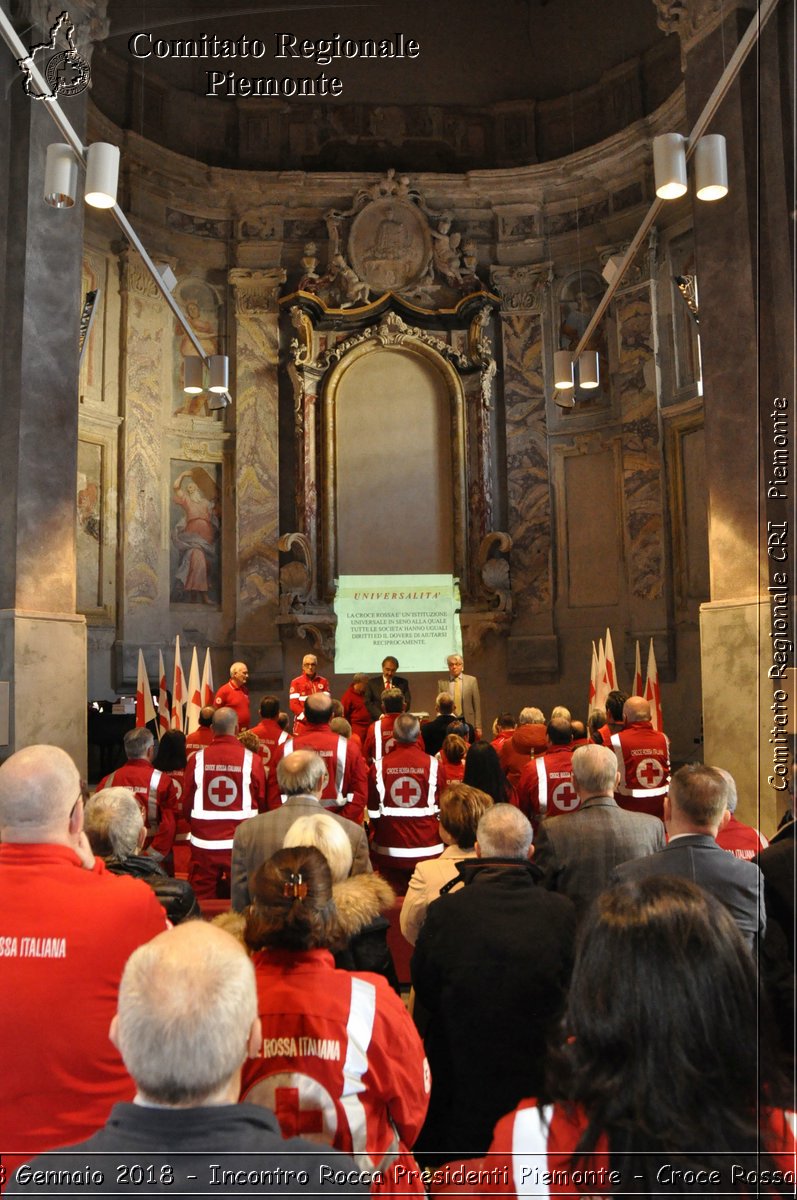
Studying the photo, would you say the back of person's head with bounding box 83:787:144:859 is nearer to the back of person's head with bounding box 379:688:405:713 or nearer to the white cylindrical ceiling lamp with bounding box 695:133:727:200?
the back of person's head with bounding box 379:688:405:713

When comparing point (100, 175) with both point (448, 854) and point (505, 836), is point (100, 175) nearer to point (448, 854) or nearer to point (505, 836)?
point (448, 854)

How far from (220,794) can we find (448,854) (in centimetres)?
247

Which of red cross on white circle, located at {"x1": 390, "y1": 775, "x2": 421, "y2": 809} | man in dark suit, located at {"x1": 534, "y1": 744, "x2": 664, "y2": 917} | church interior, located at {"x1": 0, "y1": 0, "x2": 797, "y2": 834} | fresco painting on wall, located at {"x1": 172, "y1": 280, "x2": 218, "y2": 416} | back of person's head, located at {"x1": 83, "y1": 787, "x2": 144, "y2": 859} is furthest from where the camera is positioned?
fresco painting on wall, located at {"x1": 172, "y1": 280, "x2": 218, "y2": 416}

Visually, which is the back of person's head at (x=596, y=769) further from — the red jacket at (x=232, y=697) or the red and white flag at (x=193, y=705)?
the red and white flag at (x=193, y=705)

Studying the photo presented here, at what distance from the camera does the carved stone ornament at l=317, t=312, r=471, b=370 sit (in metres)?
15.1

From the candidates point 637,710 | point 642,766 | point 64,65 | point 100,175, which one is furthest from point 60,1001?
point 64,65

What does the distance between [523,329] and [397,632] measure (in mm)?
5308

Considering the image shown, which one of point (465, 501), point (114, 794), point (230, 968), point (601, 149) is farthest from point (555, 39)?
point (230, 968)

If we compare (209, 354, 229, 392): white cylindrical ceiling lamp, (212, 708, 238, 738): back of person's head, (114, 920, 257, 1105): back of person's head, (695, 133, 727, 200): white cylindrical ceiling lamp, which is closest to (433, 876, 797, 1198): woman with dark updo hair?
(114, 920, 257, 1105): back of person's head

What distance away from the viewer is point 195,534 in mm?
14867

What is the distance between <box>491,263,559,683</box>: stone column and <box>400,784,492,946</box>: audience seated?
35.5 ft

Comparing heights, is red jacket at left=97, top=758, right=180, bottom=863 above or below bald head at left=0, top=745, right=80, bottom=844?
below

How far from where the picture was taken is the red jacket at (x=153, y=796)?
5.64 meters

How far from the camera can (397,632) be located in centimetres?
1430
